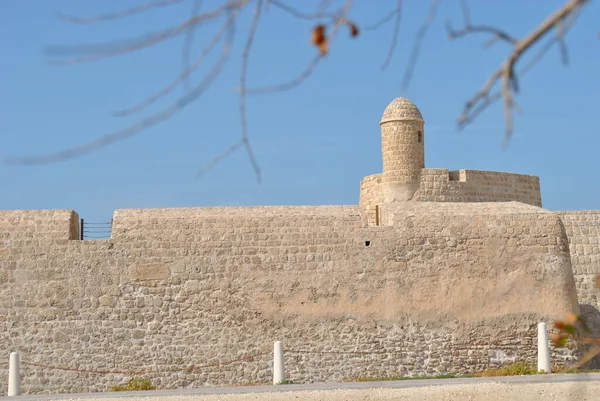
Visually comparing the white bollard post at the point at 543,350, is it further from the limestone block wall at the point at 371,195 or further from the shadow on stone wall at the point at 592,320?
the limestone block wall at the point at 371,195

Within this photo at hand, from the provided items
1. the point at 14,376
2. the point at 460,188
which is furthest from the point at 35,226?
the point at 460,188

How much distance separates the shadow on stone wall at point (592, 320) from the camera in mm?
15844

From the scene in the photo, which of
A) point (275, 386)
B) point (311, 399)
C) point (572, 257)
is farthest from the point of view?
point (572, 257)

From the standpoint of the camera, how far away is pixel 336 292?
49.9 ft

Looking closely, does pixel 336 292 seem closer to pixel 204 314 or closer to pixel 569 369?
pixel 204 314

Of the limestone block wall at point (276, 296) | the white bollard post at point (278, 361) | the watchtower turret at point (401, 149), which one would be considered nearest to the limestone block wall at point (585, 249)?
the limestone block wall at point (276, 296)

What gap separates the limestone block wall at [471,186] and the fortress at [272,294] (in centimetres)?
185

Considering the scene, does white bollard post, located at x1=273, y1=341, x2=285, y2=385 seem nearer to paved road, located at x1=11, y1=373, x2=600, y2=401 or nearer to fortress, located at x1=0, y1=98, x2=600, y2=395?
fortress, located at x1=0, y1=98, x2=600, y2=395

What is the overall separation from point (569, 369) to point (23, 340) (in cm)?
819

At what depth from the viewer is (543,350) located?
47.1 ft

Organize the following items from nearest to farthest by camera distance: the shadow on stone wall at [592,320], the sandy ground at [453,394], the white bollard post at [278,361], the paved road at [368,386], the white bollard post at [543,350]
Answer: the sandy ground at [453,394]
the paved road at [368,386]
the white bollard post at [278,361]
the white bollard post at [543,350]
the shadow on stone wall at [592,320]

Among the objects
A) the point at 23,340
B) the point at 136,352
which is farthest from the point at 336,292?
the point at 23,340

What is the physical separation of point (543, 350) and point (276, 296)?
13.3ft

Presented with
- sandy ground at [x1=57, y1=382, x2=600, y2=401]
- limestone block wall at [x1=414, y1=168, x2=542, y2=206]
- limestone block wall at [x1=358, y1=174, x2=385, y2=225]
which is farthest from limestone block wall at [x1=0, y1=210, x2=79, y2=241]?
limestone block wall at [x1=414, y1=168, x2=542, y2=206]
